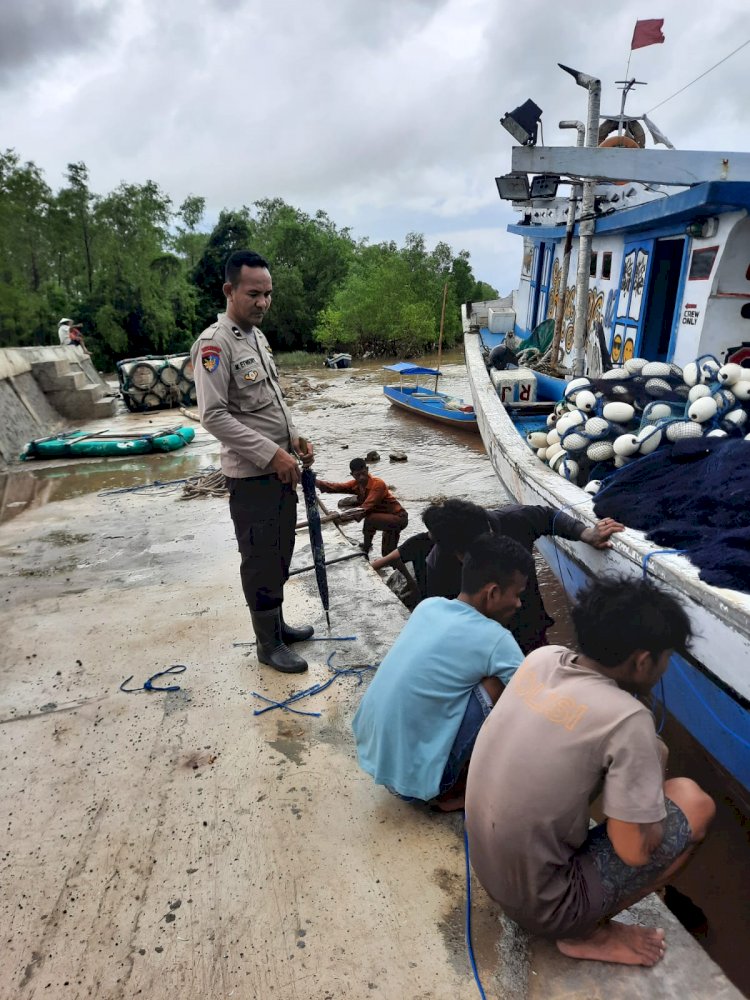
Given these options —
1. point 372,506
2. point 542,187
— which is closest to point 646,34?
point 542,187

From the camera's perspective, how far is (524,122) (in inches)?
217

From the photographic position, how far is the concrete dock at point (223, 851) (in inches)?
68.9

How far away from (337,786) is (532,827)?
3.46 feet

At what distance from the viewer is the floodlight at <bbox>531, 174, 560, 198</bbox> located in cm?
588

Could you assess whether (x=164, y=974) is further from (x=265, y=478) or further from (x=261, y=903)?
(x=265, y=478)

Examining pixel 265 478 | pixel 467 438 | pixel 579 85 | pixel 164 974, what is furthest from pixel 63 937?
pixel 467 438

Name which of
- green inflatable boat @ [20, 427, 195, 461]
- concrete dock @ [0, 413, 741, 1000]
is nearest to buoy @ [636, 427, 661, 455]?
concrete dock @ [0, 413, 741, 1000]

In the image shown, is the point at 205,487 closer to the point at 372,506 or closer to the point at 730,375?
the point at 372,506

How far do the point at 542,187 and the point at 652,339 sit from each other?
7.63 ft

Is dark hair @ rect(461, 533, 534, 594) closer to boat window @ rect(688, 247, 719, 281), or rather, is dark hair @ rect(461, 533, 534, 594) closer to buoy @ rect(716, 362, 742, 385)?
buoy @ rect(716, 362, 742, 385)

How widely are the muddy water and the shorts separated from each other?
3.99 feet

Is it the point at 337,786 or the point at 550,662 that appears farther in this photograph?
the point at 337,786

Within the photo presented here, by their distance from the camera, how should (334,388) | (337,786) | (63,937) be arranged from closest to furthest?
(63,937), (337,786), (334,388)

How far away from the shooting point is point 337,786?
2.46m
